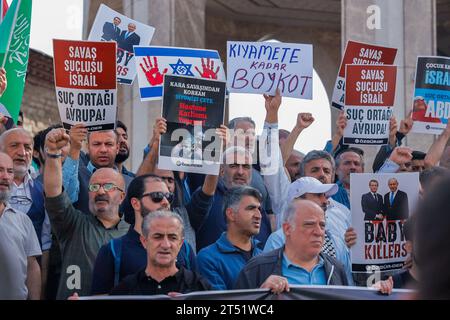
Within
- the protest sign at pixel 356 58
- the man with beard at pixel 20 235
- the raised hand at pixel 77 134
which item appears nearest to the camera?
the man with beard at pixel 20 235

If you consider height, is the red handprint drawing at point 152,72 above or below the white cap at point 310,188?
above

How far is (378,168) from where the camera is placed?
9.53 m

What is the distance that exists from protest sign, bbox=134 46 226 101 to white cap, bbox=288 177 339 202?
2072mm

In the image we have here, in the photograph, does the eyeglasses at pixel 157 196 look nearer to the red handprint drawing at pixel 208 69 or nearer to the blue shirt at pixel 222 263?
the blue shirt at pixel 222 263

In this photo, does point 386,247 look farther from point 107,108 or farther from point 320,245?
point 107,108

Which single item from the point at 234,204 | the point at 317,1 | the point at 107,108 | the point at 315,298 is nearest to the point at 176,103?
the point at 107,108

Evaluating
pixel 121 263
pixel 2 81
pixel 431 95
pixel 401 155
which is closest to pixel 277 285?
pixel 121 263

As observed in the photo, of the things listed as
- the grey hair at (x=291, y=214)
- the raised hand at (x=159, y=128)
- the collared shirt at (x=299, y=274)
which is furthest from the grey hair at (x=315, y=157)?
the collared shirt at (x=299, y=274)

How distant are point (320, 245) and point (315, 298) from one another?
2.66 ft

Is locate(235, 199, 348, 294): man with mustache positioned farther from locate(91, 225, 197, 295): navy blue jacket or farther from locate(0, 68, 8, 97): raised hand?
locate(0, 68, 8, 97): raised hand

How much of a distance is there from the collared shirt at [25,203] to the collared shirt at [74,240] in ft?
1.72

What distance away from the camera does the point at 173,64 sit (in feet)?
30.1

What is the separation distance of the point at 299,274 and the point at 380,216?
1.02 meters

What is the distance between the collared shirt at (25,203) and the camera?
7391mm
